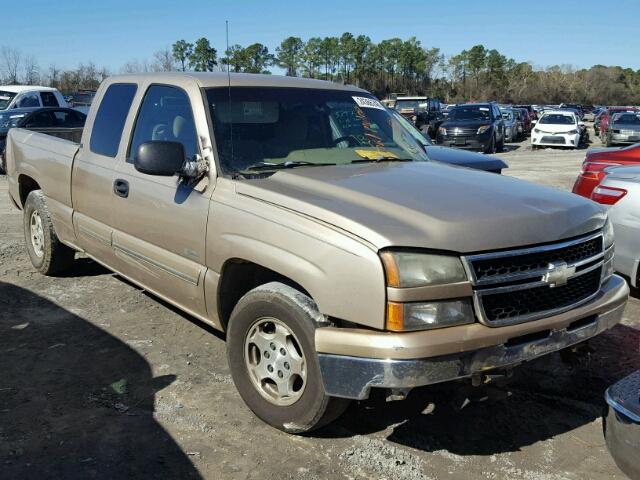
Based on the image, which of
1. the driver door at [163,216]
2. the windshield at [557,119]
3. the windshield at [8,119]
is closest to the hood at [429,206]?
the driver door at [163,216]

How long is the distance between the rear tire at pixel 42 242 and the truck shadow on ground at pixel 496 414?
369 cm

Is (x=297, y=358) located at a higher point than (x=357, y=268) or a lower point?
lower

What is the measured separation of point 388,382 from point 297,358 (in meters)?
0.62

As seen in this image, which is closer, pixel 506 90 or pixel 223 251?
pixel 223 251

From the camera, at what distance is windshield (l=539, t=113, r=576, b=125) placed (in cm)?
2750

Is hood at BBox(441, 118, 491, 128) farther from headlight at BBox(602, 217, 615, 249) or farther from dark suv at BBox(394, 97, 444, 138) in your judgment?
headlight at BBox(602, 217, 615, 249)

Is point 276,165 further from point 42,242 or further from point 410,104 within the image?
point 410,104

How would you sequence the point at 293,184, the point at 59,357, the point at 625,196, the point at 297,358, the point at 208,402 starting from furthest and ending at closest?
the point at 625,196 < the point at 59,357 < the point at 208,402 < the point at 293,184 < the point at 297,358

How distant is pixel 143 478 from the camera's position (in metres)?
3.09

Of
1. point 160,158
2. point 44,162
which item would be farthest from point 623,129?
point 160,158

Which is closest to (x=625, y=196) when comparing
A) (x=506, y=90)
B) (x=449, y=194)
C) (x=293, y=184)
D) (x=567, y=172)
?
(x=449, y=194)

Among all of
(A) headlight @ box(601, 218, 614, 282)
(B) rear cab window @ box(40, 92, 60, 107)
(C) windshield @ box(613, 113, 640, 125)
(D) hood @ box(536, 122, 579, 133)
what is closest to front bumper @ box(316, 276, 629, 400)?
(A) headlight @ box(601, 218, 614, 282)

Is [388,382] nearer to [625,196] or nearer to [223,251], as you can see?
[223,251]

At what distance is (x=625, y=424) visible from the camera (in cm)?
297
